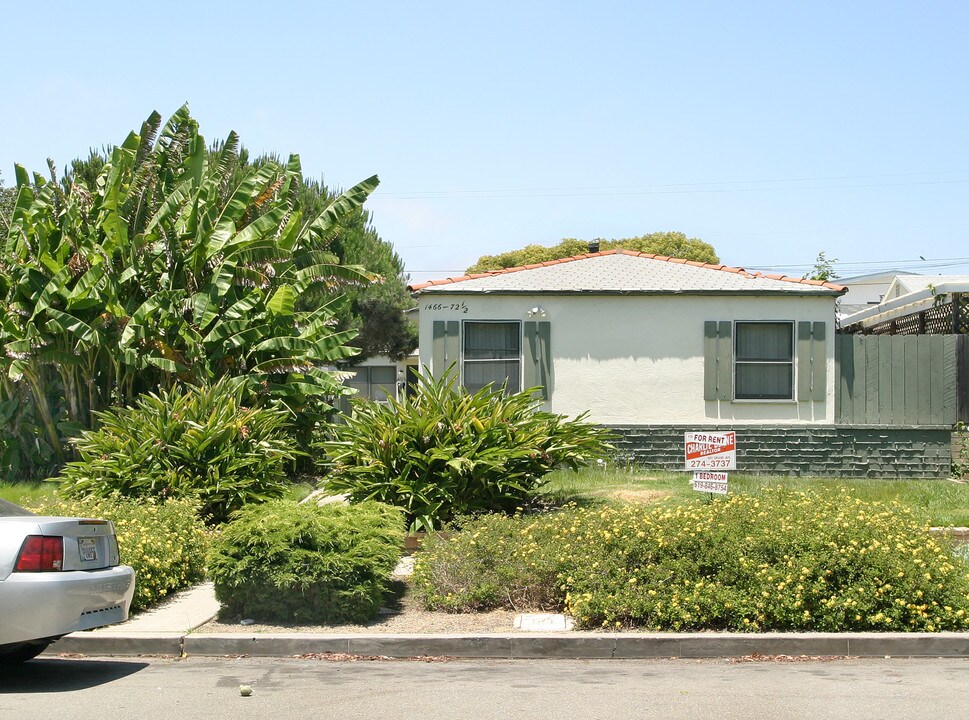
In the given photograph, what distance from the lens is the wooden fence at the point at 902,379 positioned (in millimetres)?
18406

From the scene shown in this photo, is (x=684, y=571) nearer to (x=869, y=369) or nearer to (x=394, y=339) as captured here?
(x=869, y=369)

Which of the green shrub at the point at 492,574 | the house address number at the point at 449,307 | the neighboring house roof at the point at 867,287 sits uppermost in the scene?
the neighboring house roof at the point at 867,287

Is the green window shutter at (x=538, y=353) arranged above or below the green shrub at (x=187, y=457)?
above

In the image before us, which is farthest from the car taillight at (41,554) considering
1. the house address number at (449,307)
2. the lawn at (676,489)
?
the house address number at (449,307)

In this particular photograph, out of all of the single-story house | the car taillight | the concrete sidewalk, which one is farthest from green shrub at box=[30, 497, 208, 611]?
the single-story house

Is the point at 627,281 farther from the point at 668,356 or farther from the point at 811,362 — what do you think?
the point at 811,362

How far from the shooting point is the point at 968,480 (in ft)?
59.1

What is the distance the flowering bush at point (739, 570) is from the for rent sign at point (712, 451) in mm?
1536

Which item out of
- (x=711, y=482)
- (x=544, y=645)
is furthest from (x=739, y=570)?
(x=711, y=482)

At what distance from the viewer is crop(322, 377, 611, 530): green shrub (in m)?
12.5

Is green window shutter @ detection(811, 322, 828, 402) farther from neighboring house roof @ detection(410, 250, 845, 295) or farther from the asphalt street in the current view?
the asphalt street

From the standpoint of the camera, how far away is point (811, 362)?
18.6m

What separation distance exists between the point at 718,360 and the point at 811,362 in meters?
1.59

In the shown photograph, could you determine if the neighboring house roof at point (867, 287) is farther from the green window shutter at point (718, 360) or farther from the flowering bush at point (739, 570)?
the flowering bush at point (739, 570)
